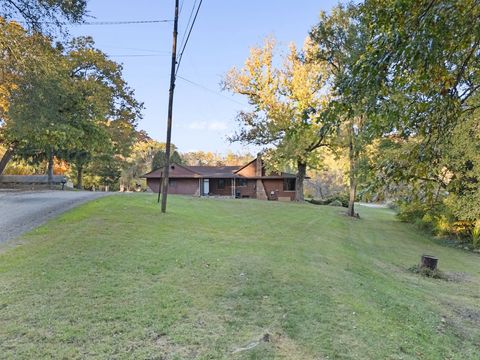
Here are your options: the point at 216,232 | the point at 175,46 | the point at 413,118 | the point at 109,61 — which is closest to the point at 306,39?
the point at 109,61

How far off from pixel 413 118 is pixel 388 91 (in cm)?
63

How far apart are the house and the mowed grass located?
92.3 ft

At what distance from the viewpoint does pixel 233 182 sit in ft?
124

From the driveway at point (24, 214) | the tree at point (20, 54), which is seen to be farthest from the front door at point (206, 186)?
the tree at point (20, 54)

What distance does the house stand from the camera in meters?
37.6

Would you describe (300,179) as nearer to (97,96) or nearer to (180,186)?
(180,186)

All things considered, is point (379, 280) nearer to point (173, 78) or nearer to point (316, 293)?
point (316, 293)

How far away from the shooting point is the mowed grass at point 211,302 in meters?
3.85

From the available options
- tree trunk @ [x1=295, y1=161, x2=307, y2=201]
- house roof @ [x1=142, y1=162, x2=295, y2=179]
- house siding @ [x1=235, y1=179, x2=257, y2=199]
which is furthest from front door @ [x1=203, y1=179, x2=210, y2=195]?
tree trunk @ [x1=295, y1=161, x2=307, y2=201]

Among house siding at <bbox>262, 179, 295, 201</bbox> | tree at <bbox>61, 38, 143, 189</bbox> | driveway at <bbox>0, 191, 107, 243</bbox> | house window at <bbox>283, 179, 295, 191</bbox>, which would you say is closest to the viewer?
driveway at <bbox>0, 191, 107, 243</bbox>

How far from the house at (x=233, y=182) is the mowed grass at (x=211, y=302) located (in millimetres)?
28144

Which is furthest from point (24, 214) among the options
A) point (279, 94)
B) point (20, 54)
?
point (279, 94)

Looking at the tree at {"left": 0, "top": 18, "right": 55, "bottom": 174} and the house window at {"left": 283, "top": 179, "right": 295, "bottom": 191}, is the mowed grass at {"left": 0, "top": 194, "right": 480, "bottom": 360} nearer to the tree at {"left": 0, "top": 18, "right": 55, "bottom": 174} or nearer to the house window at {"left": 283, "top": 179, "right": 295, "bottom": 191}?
the tree at {"left": 0, "top": 18, "right": 55, "bottom": 174}

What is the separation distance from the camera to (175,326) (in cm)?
421
